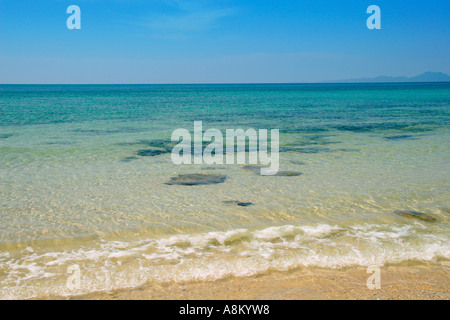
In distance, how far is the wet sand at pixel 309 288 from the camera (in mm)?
4402

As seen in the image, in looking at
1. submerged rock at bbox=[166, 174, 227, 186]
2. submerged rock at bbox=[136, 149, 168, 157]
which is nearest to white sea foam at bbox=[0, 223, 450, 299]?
submerged rock at bbox=[166, 174, 227, 186]

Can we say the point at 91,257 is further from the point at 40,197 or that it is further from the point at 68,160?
the point at 68,160

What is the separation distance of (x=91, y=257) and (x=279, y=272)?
9.06 feet

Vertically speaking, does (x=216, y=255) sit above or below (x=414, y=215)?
below

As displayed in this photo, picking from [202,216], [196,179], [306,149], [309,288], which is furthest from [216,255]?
[306,149]

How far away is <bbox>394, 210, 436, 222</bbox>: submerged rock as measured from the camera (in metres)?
7.11

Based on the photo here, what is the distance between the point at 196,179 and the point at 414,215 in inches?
211

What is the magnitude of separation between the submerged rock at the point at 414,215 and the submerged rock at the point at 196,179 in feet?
14.4

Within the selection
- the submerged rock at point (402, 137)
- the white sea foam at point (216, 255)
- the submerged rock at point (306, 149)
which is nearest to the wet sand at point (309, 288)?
the white sea foam at point (216, 255)

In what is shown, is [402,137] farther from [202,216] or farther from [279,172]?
[202,216]

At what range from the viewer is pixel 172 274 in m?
4.96

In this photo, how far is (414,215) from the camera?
287 inches

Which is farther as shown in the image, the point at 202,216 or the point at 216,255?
the point at 202,216

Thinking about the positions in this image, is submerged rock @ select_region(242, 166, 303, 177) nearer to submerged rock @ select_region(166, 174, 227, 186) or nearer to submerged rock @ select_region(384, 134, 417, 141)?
submerged rock @ select_region(166, 174, 227, 186)
